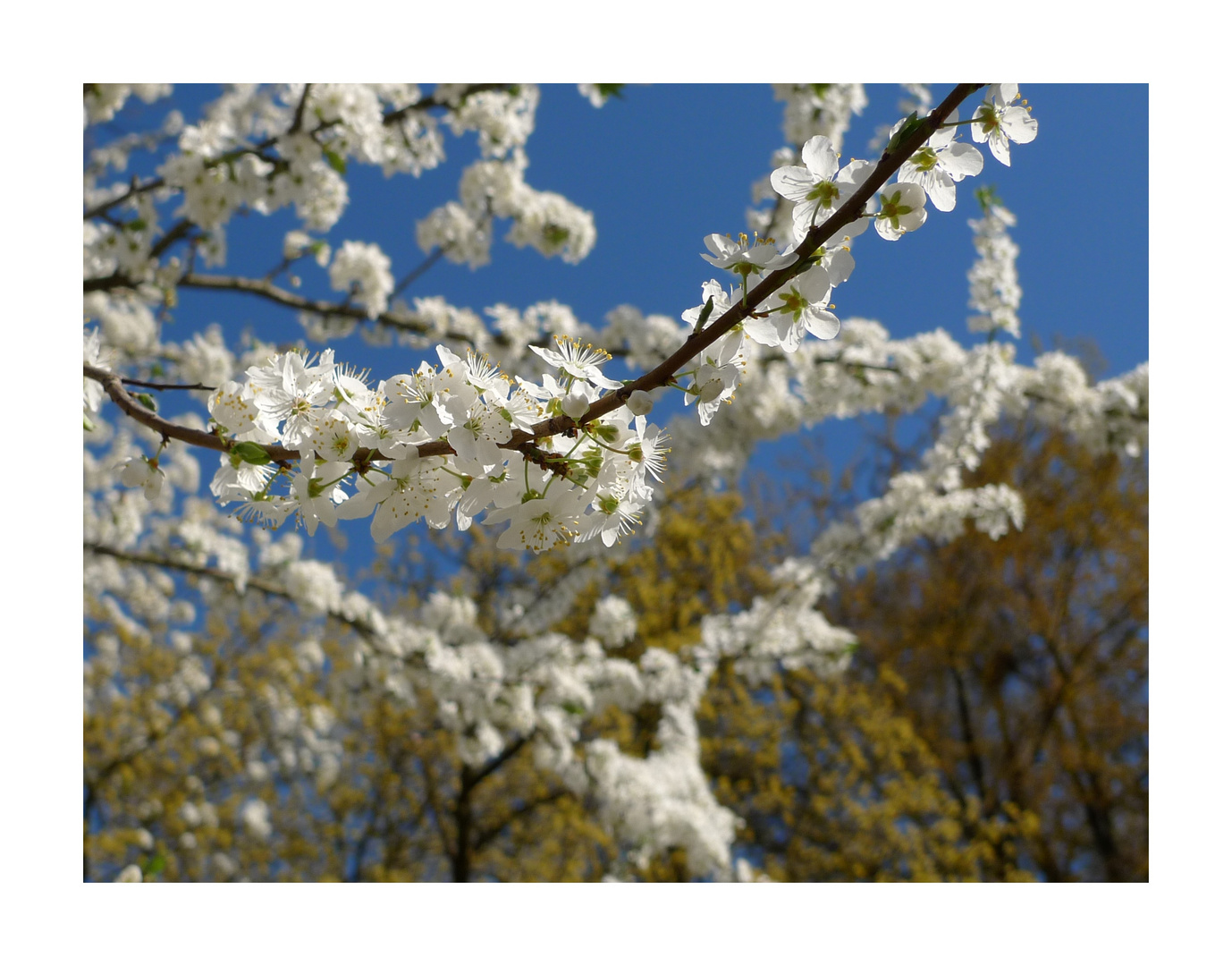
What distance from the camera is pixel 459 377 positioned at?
0.82m

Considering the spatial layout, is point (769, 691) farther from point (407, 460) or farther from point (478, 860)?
point (407, 460)

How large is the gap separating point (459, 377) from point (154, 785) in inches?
277

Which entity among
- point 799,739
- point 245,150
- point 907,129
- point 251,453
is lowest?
point 799,739

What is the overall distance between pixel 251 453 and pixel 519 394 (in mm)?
296

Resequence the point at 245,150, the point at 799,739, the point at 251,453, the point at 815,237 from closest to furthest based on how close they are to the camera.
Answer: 1. the point at 815,237
2. the point at 251,453
3. the point at 245,150
4. the point at 799,739

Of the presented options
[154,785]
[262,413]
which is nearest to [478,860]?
[154,785]

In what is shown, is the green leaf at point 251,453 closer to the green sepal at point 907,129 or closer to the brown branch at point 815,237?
the brown branch at point 815,237

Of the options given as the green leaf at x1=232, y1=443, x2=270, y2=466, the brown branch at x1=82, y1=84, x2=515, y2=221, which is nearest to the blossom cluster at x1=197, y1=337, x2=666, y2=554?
the green leaf at x1=232, y1=443, x2=270, y2=466

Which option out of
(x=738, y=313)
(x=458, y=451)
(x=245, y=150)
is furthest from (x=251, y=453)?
(x=245, y=150)

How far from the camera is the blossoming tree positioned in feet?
2.70

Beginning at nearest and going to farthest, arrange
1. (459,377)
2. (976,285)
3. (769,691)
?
(459,377)
(976,285)
(769,691)

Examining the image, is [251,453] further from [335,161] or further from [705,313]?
[335,161]

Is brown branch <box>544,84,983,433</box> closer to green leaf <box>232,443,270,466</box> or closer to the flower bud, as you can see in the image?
the flower bud

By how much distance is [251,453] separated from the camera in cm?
88
